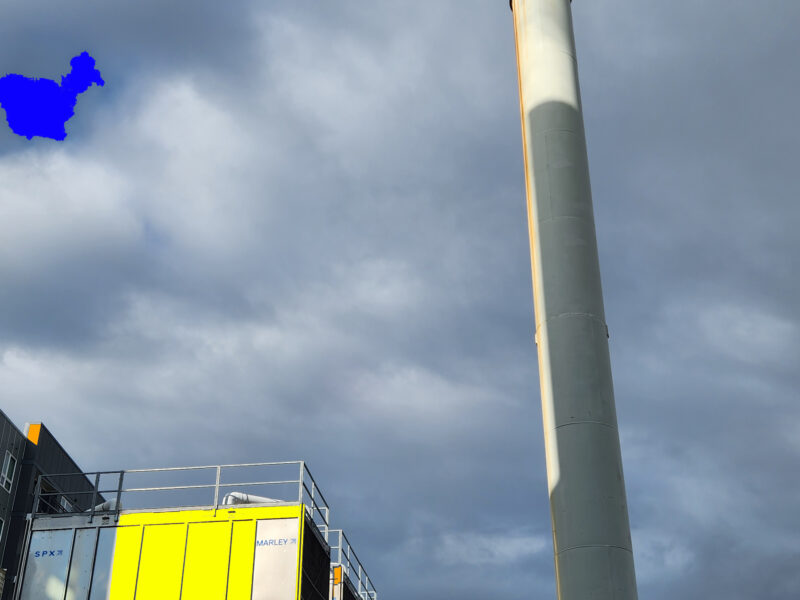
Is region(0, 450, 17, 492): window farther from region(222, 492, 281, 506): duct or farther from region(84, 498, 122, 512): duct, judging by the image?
region(222, 492, 281, 506): duct

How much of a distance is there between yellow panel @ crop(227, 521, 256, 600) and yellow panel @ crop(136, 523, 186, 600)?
186 cm

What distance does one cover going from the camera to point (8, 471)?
173ft

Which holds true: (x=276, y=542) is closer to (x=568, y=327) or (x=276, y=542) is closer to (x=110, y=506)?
(x=110, y=506)

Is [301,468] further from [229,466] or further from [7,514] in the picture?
[7,514]

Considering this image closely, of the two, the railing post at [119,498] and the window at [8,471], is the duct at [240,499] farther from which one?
the window at [8,471]

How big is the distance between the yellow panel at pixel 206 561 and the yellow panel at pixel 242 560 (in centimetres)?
21

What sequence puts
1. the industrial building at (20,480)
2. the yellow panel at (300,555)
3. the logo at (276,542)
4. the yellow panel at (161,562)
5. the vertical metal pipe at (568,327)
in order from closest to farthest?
the vertical metal pipe at (568,327) → the yellow panel at (300,555) → the logo at (276,542) → the yellow panel at (161,562) → the industrial building at (20,480)

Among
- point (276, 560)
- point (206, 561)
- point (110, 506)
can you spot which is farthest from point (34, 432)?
point (276, 560)

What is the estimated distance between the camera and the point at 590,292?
24562 mm

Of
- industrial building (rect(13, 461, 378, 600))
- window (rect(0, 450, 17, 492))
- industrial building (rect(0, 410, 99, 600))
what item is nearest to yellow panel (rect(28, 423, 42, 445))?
industrial building (rect(0, 410, 99, 600))

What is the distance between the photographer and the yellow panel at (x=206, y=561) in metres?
30.5

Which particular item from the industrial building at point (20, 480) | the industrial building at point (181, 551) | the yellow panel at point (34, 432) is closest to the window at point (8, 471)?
the industrial building at point (20, 480)

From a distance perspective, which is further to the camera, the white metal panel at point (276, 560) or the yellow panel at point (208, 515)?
the yellow panel at point (208, 515)

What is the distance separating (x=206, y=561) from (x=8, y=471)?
2701 centimetres
